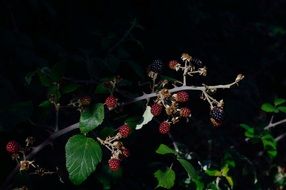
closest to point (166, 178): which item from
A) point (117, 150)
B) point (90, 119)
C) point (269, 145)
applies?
point (117, 150)

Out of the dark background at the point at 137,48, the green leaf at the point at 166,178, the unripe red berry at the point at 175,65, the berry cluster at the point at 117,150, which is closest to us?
the berry cluster at the point at 117,150

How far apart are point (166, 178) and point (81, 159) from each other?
29.9 inches

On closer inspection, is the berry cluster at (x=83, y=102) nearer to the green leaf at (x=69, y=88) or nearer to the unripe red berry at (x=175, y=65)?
the green leaf at (x=69, y=88)

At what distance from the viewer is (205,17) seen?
24.4ft

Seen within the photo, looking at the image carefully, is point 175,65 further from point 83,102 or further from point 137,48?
point 137,48

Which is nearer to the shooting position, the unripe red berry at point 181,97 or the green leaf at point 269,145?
the unripe red berry at point 181,97

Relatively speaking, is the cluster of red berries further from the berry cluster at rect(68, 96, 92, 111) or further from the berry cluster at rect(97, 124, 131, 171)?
the berry cluster at rect(68, 96, 92, 111)

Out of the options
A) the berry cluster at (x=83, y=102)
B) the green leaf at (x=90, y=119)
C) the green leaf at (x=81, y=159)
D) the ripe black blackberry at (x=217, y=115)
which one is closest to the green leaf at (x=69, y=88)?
the berry cluster at (x=83, y=102)

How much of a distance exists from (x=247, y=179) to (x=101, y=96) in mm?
1522

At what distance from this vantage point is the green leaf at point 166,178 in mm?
2527

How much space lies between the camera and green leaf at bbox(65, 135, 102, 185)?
2045 millimetres

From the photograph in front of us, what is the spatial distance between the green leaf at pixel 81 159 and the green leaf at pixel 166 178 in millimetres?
650

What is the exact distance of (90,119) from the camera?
2051 mm

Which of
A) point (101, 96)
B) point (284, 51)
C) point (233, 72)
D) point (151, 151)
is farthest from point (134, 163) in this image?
point (284, 51)
